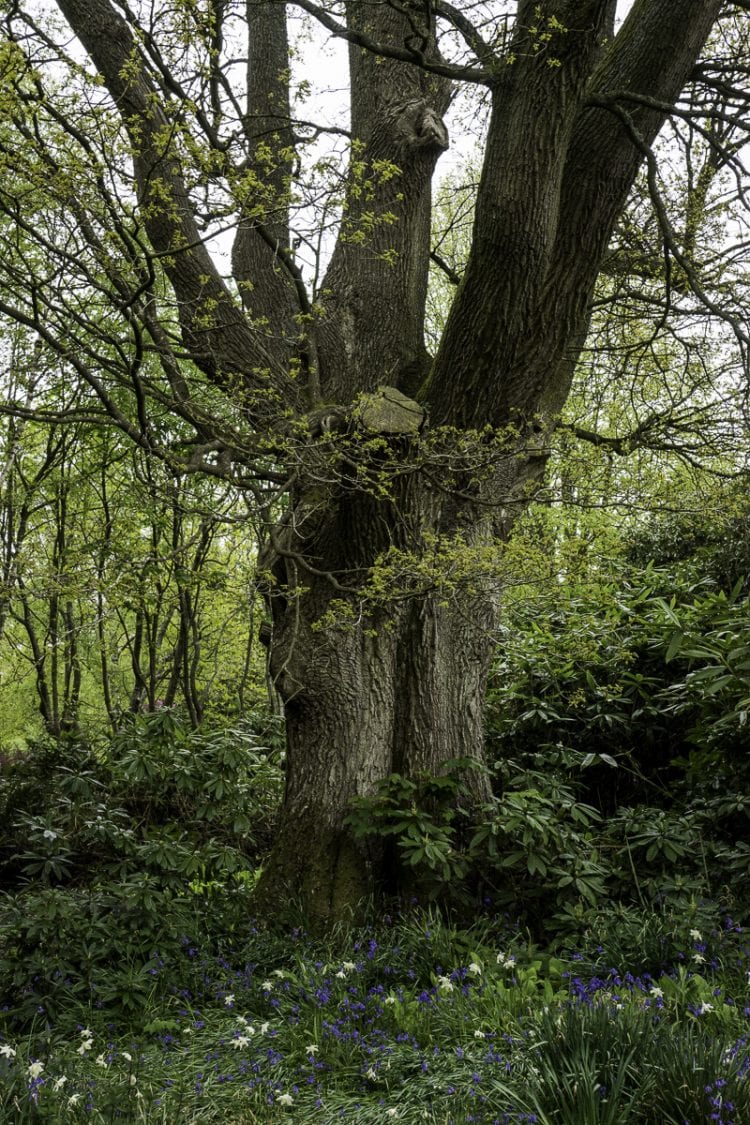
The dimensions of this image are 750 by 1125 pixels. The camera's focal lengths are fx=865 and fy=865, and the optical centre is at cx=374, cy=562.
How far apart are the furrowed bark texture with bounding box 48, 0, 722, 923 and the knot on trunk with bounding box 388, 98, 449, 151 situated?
13 millimetres

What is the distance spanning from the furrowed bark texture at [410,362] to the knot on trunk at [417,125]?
13 mm

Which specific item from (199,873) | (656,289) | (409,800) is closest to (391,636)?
(409,800)

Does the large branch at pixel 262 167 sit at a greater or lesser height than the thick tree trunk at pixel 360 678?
greater

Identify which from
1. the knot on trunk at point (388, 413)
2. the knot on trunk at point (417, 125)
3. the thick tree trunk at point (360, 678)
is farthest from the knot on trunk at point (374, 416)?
the knot on trunk at point (417, 125)

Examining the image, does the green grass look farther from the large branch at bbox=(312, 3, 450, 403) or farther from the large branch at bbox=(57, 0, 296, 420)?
the large branch at bbox=(312, 3, 450, 403)

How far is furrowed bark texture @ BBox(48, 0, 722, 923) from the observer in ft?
13.8

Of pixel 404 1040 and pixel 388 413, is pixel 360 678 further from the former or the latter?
pixel 404 1040

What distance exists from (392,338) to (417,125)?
1.32 m

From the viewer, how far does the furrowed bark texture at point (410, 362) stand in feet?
13.8

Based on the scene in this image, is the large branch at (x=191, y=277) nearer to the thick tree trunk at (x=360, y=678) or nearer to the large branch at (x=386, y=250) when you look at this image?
the large branch at (x=386, y=250)

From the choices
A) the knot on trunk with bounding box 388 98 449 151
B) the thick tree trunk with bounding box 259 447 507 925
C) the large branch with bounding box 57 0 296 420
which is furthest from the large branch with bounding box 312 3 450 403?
the thick tree trunk with bounding box 259 447 507 925

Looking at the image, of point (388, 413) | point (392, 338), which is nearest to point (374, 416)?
point (388, 413)

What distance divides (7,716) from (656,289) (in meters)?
12.2

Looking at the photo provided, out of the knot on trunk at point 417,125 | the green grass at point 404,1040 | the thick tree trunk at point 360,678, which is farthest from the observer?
the knot on trunk at point 417,125
